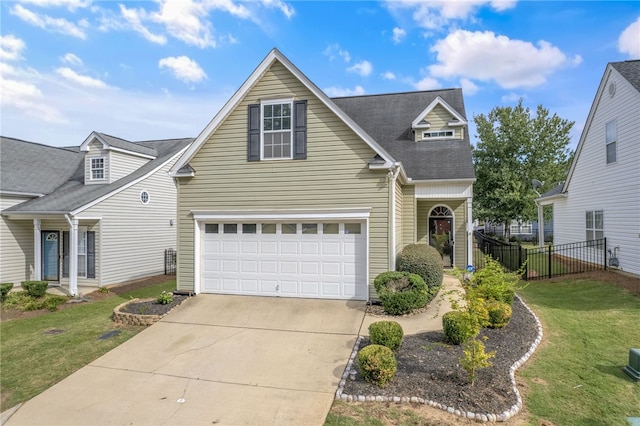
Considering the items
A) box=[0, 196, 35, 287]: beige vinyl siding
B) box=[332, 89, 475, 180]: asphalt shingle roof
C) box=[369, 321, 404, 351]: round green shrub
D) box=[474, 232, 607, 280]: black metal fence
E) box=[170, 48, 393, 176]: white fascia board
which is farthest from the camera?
box=[0, 196, 35, 287]: beige vinyl siding

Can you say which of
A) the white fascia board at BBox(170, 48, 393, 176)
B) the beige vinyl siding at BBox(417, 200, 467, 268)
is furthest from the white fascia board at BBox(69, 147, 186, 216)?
the beige vinyl siding at BBox(417, 200, 467, 268)

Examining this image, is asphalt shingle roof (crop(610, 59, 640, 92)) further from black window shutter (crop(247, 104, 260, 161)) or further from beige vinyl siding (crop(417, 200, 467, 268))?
black window shutter (crop(247, 104, 260, 161))

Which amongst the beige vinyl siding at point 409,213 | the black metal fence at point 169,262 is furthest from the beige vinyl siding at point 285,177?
the black metal fence at point 169,262

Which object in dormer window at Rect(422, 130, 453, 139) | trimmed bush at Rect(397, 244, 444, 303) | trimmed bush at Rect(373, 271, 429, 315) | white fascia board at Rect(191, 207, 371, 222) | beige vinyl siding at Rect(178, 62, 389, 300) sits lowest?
trimmed bush at Rect(373, 271, 429, 315)

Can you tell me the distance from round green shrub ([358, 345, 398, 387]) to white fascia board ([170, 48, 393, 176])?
5.67 meters

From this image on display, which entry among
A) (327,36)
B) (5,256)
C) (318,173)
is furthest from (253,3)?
(5,256)

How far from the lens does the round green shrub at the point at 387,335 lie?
21.0 feet

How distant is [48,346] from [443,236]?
46.5ft

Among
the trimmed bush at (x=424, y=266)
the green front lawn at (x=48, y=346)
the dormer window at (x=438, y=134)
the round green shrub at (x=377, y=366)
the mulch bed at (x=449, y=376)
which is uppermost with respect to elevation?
the dormer window at (x=438, y=134)

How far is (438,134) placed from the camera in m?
15.4

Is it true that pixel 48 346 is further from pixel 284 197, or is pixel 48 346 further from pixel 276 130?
pixel 276 130

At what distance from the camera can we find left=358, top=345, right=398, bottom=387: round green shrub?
17.7 feet

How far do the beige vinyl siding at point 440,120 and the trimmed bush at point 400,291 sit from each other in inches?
336

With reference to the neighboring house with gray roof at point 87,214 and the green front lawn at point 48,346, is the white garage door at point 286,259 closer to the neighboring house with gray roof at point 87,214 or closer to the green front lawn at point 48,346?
the green front lawn at point 48,346
